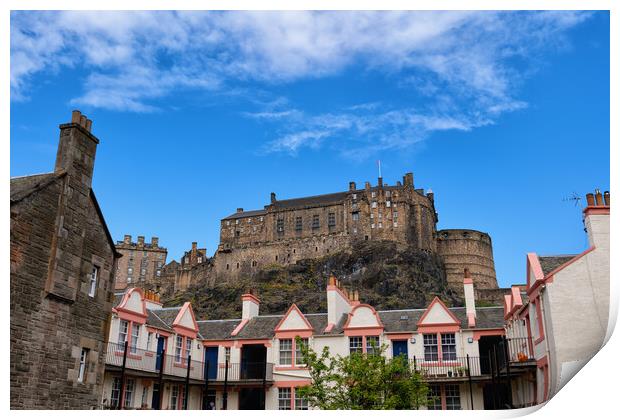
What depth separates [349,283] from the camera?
68.9m

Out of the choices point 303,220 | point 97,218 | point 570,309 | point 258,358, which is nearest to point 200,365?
point 258,358

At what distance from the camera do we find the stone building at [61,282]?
13.3 m

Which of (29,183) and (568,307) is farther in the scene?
(568,307)

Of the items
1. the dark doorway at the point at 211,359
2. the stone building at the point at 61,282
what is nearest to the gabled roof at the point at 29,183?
the stone building at the point at 61,282

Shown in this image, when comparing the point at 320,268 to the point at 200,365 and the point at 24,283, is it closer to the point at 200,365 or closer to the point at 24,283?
the point at 200,365

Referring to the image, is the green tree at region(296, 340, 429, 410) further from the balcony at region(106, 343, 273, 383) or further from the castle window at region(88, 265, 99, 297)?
the balcony at region(106, 343, 273, 383)

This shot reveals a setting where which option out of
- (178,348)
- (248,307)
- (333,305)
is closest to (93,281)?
(178,348)

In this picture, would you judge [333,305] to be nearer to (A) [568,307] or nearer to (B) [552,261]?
(B) [552,261]

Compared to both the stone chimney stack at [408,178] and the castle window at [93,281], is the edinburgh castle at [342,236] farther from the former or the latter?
the castle window at [93,281]

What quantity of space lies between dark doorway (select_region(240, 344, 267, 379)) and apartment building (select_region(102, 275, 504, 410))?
43 millimetres

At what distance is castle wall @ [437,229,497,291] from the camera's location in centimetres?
7538

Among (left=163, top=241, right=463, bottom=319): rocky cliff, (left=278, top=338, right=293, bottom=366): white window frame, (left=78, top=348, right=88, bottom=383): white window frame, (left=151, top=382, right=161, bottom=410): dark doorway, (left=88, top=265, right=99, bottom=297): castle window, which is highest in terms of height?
(left=163, top=241, right=463, bottom=319): rocky cliff

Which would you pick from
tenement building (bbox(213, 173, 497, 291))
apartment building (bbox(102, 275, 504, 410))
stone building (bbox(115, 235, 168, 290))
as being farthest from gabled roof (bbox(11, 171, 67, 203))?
stone building (bbox(115, 235, 168, 290))

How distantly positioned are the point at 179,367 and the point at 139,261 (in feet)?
243
